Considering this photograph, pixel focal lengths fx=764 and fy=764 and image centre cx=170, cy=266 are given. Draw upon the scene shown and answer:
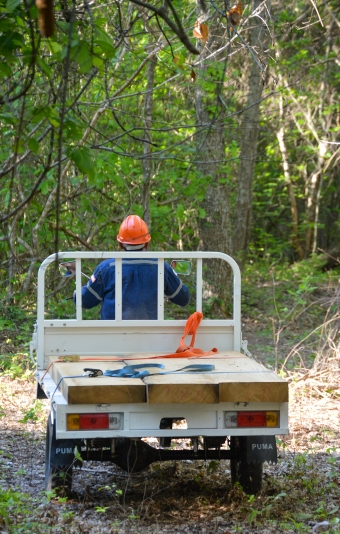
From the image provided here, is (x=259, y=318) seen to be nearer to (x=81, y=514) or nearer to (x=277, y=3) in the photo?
(x=277, y=3)

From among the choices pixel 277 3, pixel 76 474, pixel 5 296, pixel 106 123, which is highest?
pixel 277 3

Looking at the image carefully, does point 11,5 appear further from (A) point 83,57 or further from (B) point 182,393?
(B) point 182,393

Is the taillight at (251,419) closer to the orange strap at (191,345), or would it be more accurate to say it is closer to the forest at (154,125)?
the orange strap at (191,345)

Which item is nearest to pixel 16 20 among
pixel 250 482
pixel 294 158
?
pixel 250 482

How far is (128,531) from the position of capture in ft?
15.0

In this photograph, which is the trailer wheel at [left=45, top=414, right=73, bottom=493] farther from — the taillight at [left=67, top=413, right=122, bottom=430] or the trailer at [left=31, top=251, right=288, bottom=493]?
the taillight at [left=67, top=413, right=122, bottom=430]

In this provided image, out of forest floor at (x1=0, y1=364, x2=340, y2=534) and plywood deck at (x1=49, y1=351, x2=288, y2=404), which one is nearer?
plywood deck at (x1=49, y1=351, x2=288, y2=404)

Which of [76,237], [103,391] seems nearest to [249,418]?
[103,391]

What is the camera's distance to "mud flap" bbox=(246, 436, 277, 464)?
4.98m

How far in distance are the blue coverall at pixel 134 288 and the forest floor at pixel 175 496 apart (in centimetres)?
114

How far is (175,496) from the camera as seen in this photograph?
5469 mm

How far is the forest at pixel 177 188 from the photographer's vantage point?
4391 millimetres

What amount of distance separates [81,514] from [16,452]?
1.89 m

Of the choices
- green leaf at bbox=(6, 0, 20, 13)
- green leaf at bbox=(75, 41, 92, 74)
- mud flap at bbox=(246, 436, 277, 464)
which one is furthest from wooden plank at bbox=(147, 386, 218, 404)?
green leaf at bbox=(6, 0, 20, 13)
